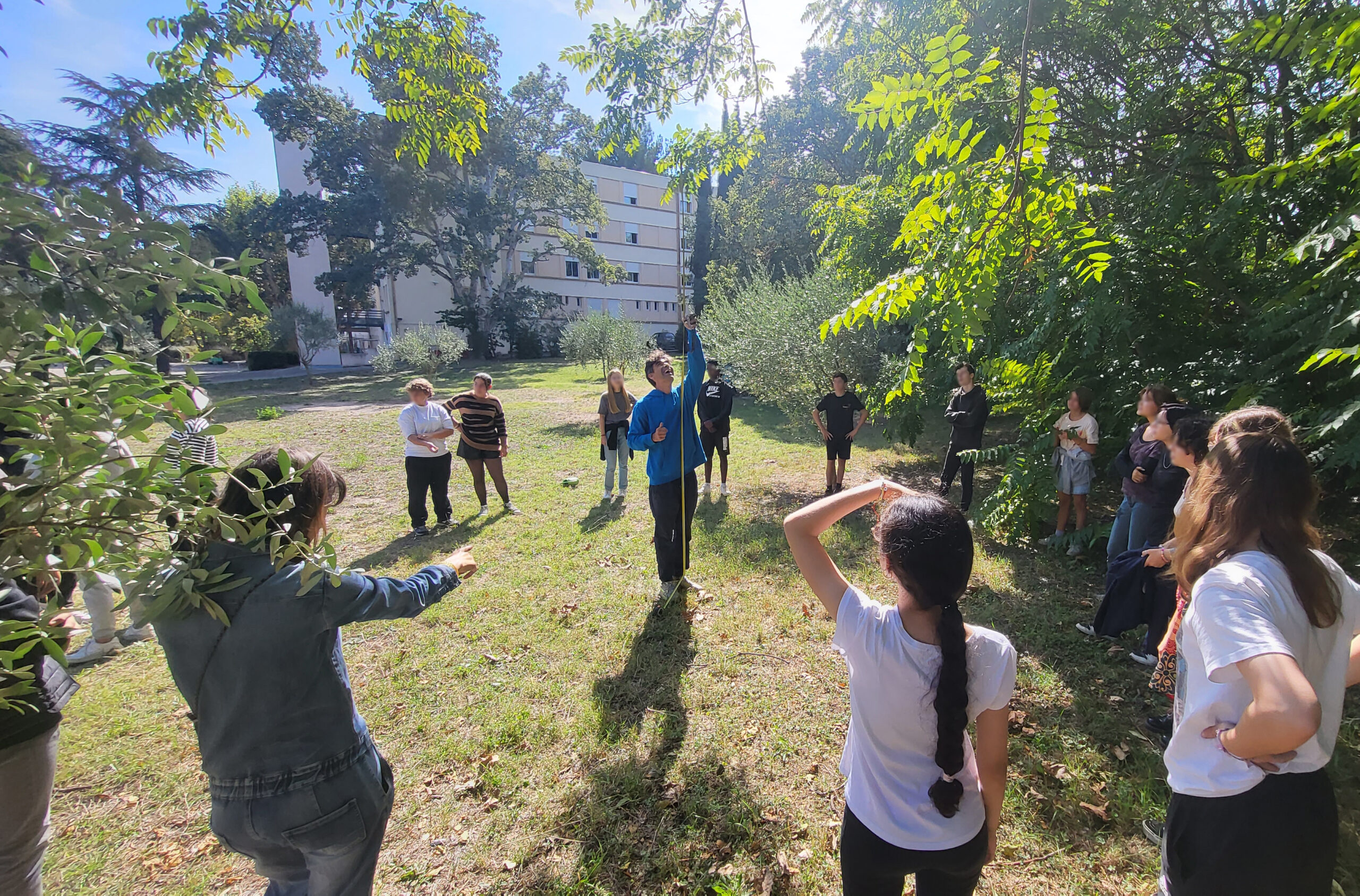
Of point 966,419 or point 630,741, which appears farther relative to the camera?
point 966,419

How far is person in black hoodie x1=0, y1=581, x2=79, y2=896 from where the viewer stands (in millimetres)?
1886

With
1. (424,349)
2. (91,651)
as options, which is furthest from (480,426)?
(424,349)

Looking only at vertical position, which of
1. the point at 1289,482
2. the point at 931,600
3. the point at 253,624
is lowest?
the point at 253,624

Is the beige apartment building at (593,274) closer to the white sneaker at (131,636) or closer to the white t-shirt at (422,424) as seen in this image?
the white t-shirt at (422,424)

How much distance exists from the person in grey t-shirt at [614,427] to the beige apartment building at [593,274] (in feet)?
100

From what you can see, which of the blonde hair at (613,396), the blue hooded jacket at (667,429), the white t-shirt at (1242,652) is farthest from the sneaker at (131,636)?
the white t-shirt at (1242,652)

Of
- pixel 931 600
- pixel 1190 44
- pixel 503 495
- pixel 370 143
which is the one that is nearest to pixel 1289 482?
pixel 931 600

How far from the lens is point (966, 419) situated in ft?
23.6

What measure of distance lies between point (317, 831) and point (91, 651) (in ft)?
15.1

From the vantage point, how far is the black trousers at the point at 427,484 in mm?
6875

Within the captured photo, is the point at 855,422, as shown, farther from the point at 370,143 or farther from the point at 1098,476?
the point at 370,143

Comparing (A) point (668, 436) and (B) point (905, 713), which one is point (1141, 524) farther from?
(B) point (905, 713)

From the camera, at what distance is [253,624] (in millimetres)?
1647

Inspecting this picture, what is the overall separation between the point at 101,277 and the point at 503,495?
6.91 metres
